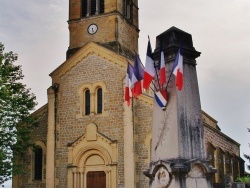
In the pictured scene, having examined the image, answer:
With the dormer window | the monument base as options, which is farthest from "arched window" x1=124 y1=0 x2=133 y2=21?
the monument base

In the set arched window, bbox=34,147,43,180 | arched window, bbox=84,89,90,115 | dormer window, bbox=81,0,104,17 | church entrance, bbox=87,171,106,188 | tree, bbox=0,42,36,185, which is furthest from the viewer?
dormer window, bbox=81,0,104,17

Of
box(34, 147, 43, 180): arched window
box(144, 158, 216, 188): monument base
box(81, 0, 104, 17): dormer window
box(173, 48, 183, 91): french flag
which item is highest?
box(81, 0, 104, 17): dormer window

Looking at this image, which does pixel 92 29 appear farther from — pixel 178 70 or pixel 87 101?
pixel 178 70

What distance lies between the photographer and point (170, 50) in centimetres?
1241

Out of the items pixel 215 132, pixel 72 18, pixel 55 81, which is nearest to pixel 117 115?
pixel 55 81

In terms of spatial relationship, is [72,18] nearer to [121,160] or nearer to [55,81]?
[55,81]

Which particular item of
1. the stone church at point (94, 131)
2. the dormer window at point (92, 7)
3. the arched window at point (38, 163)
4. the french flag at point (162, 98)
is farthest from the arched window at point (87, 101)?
the french flag at point (162, 98)

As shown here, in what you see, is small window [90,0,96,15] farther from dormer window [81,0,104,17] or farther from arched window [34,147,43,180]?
arched window [34,147,43,180]

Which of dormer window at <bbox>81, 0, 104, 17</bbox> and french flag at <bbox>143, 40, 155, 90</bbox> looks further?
dormer window at <bbox>81, 0, 104, 17</bbox>

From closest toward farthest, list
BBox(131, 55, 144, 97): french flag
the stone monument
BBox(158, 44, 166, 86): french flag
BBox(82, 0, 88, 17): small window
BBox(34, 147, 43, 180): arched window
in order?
1. the stone monument
2. BBox(158, 44, 166, 86): french flag
3. BBox(131, 55, 144, 97): french flag
4. BBox(34, 147, 43, 180): arched window
5. BBox(82, 0, 88, 17): small window

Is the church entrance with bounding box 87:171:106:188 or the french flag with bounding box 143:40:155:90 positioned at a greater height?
the french flag with bounding box 143:40:155:90

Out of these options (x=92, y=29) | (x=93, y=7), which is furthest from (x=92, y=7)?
(x=92, y=29)

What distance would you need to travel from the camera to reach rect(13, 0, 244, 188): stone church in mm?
25844

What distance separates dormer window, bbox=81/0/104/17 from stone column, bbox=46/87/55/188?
6.77 m
